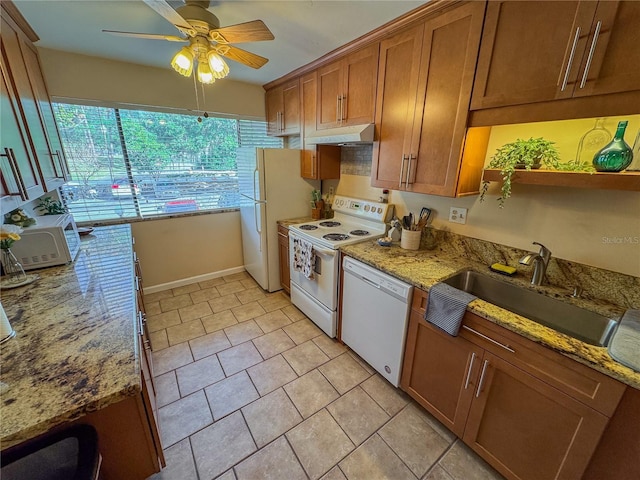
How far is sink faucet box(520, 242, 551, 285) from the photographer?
1.44 m

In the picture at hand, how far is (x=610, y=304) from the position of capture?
4.30ft

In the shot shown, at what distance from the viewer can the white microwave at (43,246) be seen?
5.25ft

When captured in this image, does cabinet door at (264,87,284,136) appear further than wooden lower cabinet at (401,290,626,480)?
Yes

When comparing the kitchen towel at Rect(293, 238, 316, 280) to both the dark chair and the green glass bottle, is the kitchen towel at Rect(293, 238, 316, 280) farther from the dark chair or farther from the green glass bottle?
the green glass bottle

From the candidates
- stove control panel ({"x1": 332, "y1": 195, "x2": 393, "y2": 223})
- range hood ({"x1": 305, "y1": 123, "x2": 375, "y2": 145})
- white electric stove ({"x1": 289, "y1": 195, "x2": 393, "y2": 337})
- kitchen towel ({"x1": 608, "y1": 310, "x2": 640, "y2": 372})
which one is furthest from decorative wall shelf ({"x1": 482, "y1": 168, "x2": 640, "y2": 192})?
white electric stove ({"x1": 289, "y1": 195, "x2": 393, "y2": 337})

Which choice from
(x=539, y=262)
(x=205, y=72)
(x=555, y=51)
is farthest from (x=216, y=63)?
(x=539, y=262)

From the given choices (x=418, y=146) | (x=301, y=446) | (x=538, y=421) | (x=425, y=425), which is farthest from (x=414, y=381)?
(x=418, y=146)

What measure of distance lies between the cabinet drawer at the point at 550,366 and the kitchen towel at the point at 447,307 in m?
0.06

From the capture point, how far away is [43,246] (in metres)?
1.67

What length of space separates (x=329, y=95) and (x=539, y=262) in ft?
6.65

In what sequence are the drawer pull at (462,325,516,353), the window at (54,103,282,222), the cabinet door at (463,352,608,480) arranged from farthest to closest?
the window at (54,103,282,222) < the drawer pull at (462,325,516,353) < the cabinet door at (463,352,608,480)

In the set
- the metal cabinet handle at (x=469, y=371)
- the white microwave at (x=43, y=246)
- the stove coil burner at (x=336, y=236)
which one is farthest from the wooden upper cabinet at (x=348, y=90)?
the white microwave at (x=43, y=246)

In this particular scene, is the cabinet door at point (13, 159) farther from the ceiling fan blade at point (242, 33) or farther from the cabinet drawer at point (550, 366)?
the cabinet drawer at point (550, 366)

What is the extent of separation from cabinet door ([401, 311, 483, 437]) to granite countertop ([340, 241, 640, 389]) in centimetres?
22
